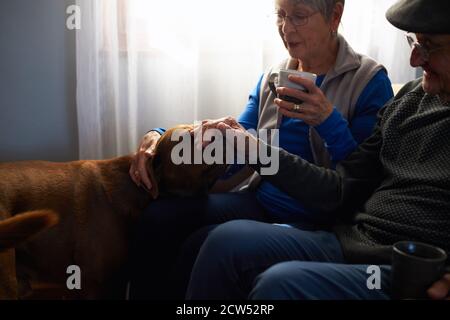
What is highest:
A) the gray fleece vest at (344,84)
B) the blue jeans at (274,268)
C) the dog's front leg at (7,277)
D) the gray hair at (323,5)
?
the gray hair at (323,5)

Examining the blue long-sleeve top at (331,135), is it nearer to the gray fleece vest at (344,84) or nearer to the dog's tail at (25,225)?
A: the gray fleece vest at (344,84)

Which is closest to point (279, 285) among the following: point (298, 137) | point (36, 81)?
point (298, 137)

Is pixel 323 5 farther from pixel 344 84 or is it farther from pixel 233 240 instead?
pixel 233 240

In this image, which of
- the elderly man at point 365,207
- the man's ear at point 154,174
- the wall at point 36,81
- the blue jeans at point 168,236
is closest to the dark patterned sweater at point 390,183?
the elderly man at point 365,207

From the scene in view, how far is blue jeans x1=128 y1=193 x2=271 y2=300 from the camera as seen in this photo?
1355 millimetres

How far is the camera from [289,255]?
42.7 inches

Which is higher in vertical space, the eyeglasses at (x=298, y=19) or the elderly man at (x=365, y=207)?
the eyeglasses at (x=298, y=19)

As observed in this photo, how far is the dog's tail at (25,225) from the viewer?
3.42 ft

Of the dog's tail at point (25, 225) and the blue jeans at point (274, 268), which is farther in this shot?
the dog's tail at point (25, 225)

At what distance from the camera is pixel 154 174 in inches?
61.2

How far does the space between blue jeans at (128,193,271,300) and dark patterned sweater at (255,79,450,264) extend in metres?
0.30

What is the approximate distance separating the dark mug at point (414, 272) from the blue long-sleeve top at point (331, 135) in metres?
0.44

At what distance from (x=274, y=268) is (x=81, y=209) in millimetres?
827

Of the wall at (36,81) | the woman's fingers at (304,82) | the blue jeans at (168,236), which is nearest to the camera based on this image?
the woman's fingers at (304,82)
